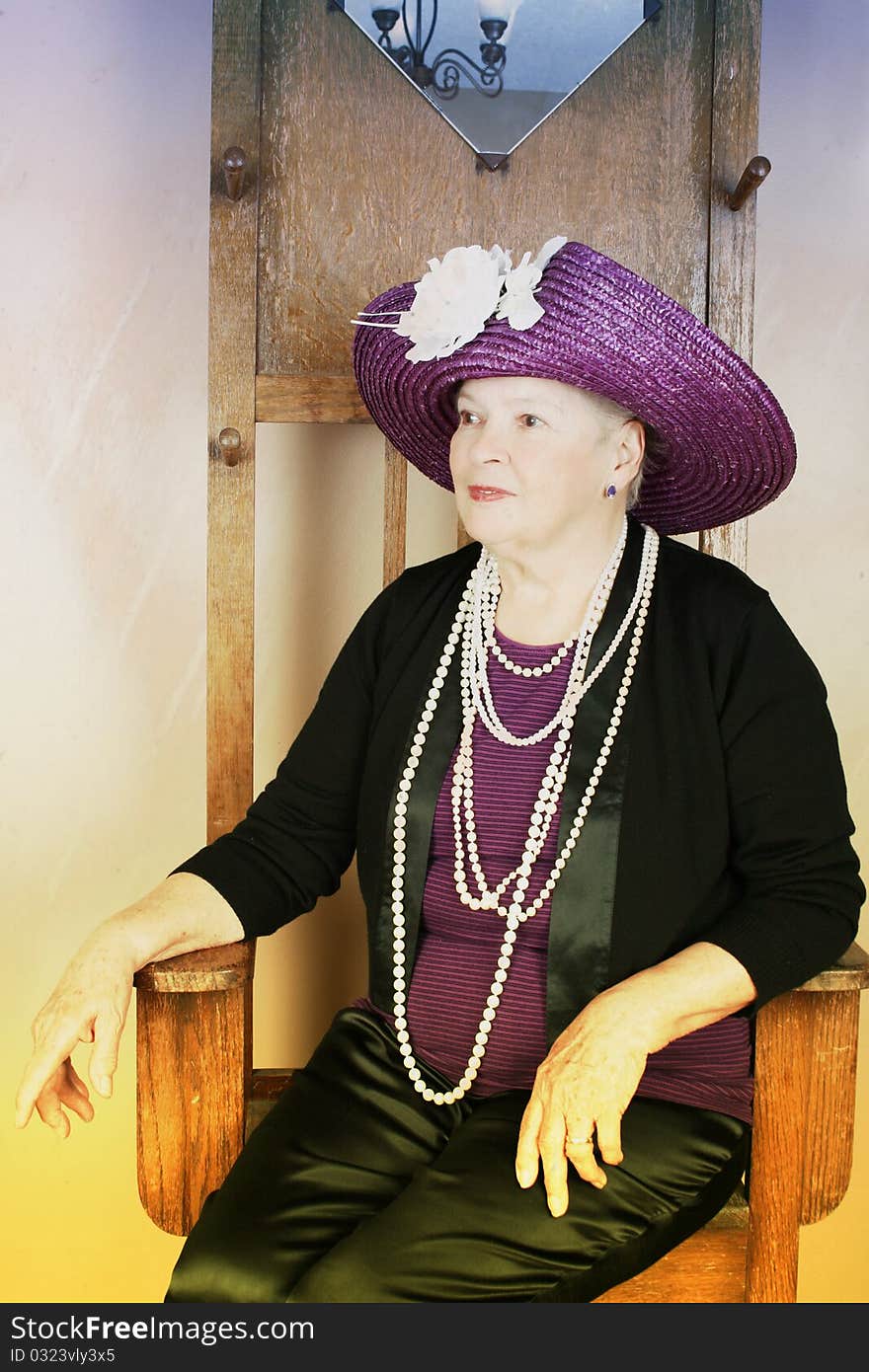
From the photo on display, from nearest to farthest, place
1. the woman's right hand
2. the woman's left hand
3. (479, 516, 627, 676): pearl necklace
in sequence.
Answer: the woman's left hand → the woman's right hand → (479, 516, 627, 676): pearl necklace

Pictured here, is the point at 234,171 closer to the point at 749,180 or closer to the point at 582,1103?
the point at 749,180

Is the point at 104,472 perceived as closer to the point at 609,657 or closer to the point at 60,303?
the point at 60,303

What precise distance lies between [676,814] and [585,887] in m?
0.13

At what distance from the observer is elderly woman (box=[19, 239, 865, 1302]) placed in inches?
56.6

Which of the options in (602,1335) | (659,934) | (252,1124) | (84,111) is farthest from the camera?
(84,111)

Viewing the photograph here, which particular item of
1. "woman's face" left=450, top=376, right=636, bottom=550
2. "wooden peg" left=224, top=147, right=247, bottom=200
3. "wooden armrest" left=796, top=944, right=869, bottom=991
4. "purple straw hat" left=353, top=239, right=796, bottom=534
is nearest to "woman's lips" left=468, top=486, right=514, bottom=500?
"woman's face" left=450, top=376, right=636, bottom=550

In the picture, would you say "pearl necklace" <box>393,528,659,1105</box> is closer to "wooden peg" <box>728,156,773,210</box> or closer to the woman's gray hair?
the woman's gray hair

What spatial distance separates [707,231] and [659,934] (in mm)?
940

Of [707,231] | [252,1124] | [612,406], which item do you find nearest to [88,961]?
[252,1124]

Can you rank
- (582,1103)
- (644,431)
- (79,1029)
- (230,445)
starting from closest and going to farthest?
(582,1103) < (79,1029) < (644,431) < (230,445)

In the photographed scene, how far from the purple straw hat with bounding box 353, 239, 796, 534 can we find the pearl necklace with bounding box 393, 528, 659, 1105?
0.15m

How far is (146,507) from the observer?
2234 millimetres

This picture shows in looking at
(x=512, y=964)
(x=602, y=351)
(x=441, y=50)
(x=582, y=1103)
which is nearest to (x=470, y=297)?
(x=602, y=351)

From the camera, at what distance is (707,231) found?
1.91m
